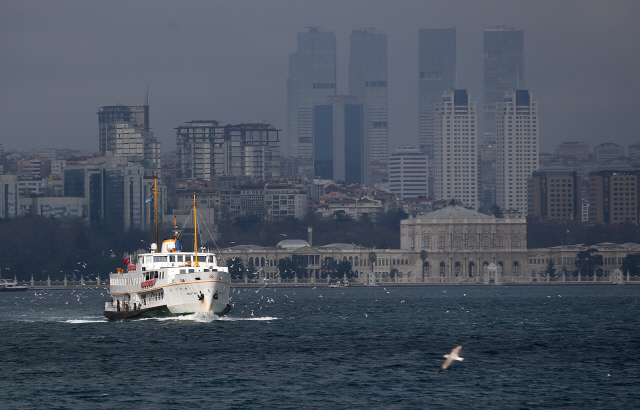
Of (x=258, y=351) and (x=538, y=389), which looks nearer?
(x=538, y=389)

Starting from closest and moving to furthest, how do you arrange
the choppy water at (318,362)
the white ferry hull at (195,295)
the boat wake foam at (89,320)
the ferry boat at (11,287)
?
1. the choppy water at (318,362)
2. the white ferry hull at (195,295)
3. the boat wake foam at (89,320)
4. the ferry boat at (11,287)

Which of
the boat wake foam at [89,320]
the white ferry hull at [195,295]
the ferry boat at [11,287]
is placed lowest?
the ferry boat at [11,287]

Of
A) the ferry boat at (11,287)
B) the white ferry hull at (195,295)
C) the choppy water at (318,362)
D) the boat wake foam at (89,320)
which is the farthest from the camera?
the ferry boat at (11,287)

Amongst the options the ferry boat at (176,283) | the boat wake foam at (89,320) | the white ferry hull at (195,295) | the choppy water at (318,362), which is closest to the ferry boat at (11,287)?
the choppy water at (318,362)

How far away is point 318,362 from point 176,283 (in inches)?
682

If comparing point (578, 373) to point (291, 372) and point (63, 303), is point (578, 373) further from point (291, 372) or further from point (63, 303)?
point (63, 303)

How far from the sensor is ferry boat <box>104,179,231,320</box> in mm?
83125

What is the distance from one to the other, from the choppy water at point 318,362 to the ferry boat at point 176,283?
1.13 m

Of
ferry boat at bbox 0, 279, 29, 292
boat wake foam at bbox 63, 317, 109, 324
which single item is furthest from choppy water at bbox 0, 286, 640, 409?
ferry boat at bbox 0, 279, 29, 292

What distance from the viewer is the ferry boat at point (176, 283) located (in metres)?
83.1

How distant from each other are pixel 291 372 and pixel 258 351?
8.62 meters

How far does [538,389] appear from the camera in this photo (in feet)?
192

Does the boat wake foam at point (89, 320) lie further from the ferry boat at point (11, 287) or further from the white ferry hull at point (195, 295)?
the ferry boat at point (11, 287)

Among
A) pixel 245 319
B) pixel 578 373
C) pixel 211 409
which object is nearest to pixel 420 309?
pixel 245 319
